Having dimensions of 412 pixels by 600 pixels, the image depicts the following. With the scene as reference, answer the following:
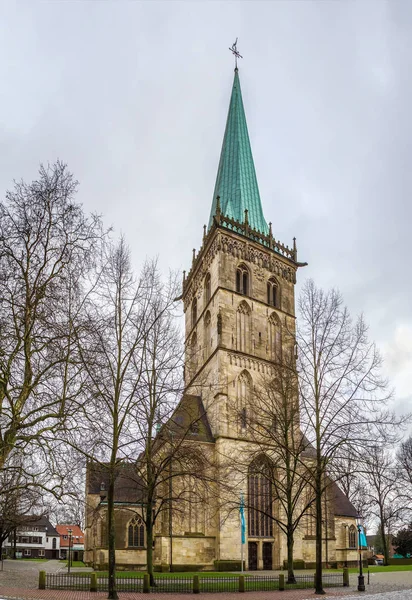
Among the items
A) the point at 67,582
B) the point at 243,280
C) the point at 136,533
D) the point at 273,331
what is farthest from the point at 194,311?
the point at 67,582

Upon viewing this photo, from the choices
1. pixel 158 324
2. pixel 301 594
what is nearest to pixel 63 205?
pixel 158 324

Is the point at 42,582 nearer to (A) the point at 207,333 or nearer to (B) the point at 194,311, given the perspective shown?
(A) the point at 207,333

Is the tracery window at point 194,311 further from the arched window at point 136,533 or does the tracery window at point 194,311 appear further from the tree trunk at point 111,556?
the tree trunk at point 111,556

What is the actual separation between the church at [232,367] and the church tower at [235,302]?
0.28ft

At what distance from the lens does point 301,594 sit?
68.3 feet

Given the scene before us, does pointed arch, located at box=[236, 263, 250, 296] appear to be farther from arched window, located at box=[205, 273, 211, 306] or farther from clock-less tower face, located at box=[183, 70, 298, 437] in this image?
arched window, located at box=[205, 273, 211, 306]

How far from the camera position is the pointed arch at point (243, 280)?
4606 centimetres

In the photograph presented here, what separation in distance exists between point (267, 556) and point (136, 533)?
9.48m

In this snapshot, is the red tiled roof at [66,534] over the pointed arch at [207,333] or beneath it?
beneath

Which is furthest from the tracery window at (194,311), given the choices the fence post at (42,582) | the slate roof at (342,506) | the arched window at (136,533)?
the fence post at (42,582)

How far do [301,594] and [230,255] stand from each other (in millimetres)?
29029

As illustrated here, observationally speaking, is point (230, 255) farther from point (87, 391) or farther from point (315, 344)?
point (87, 391)

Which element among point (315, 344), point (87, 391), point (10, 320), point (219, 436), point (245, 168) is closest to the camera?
point (10, 320)

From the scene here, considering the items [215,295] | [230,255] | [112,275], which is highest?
[230,255]
